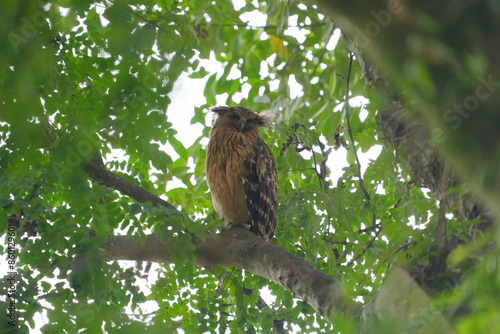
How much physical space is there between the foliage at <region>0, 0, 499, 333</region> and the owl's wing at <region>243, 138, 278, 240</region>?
0.50 metres

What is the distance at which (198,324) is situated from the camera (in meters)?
4.06

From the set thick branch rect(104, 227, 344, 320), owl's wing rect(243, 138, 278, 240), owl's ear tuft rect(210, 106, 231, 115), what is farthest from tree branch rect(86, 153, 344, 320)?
owl's ear tuft rect(210, 106, 231, 115)

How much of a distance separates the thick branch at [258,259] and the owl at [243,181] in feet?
4.47

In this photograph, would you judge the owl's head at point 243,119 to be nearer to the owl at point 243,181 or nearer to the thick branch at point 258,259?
the owl at point 243,181

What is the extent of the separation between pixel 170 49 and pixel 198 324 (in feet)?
7.25

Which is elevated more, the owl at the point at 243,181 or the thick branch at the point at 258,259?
the owl at the point at 243,181

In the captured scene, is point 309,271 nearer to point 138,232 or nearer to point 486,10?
point 138,232

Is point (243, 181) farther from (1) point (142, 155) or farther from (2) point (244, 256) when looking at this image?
(1) point (142, 155)

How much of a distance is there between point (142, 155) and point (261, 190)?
9.30ft

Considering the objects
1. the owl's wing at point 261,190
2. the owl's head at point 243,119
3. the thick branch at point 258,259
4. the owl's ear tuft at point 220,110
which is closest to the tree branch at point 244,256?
the thick branch at point 258,259

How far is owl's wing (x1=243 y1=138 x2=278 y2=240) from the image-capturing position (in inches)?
217

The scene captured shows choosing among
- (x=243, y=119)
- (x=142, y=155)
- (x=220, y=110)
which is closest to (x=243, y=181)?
(x=243, y=119)

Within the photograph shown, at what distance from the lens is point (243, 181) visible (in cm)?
586

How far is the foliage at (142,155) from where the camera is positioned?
2209mm
